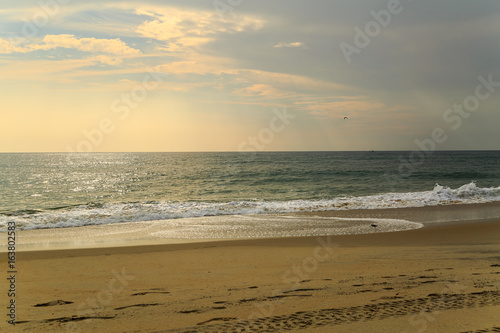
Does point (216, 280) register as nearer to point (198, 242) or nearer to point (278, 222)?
point (198, 242)

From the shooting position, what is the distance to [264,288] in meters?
7.14

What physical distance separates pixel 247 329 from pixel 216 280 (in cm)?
259
